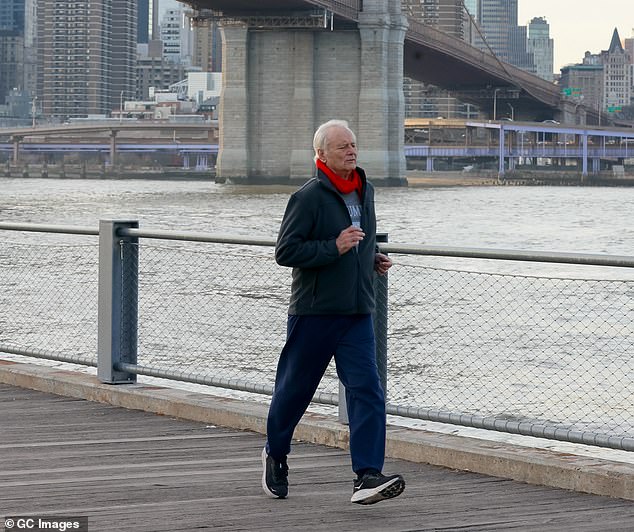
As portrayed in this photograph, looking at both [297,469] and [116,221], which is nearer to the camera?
[297,469]

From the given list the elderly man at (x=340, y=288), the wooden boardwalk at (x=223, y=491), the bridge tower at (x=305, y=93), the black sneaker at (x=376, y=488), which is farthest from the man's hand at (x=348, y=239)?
the bridge tower at (x=305, y=93)

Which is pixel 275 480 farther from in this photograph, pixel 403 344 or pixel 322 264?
pixel 403 344

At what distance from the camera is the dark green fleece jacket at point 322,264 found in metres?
4.44

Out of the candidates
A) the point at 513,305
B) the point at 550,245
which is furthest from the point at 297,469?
the point at 550,245

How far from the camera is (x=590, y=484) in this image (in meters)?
4.74

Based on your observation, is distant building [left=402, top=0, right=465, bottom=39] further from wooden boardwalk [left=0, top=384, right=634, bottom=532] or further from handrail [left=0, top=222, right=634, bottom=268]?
wooden boardwalk [left=0, top=384, right=634, bottom=532]

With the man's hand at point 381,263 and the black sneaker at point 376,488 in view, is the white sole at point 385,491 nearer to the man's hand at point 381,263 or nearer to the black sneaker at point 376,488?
the black sneaker at point 376,488

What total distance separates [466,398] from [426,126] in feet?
374

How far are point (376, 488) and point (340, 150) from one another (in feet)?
3.66

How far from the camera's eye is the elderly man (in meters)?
4.43

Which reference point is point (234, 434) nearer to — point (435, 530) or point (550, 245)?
point (435, 530)

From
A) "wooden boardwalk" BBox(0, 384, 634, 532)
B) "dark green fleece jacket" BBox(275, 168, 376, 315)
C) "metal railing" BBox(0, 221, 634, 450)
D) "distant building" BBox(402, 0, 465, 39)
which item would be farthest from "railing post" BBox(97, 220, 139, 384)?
"distant building" BBox(402, 0, 465, 39)

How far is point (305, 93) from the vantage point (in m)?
79.2


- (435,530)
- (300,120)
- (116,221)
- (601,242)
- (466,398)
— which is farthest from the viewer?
(300,120)
